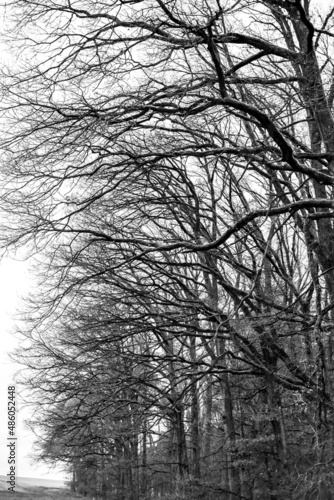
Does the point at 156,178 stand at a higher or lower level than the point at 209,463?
higher

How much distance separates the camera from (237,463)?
14078 mm

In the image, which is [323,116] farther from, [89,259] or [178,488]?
[178,488]

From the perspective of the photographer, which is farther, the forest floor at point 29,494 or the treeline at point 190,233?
the forest floor at point 29,494

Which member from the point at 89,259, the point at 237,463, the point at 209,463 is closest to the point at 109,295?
the point at 89,259

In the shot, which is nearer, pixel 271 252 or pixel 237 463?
pixel 271 252

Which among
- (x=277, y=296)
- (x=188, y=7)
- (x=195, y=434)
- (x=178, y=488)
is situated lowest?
(x=178, y=488)

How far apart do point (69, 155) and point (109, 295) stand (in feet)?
19.8

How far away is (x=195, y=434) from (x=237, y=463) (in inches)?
206

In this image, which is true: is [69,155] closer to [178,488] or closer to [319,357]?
[319,357]

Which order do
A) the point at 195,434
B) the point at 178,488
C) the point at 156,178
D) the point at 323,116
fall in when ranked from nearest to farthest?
the point at 323,116 → the point at 156,178 → the point at 178,488 → the point at 195,434

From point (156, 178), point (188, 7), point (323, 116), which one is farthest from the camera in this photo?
point (156, 178)

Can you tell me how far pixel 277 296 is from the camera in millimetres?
13898

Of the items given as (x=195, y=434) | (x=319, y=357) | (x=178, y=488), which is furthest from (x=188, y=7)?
(x=195, y=434)

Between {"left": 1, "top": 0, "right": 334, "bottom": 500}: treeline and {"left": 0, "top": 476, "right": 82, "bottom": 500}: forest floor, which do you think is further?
{"left": 0, "top": 476, "right": 82, "bottom": 500}: forest floor
